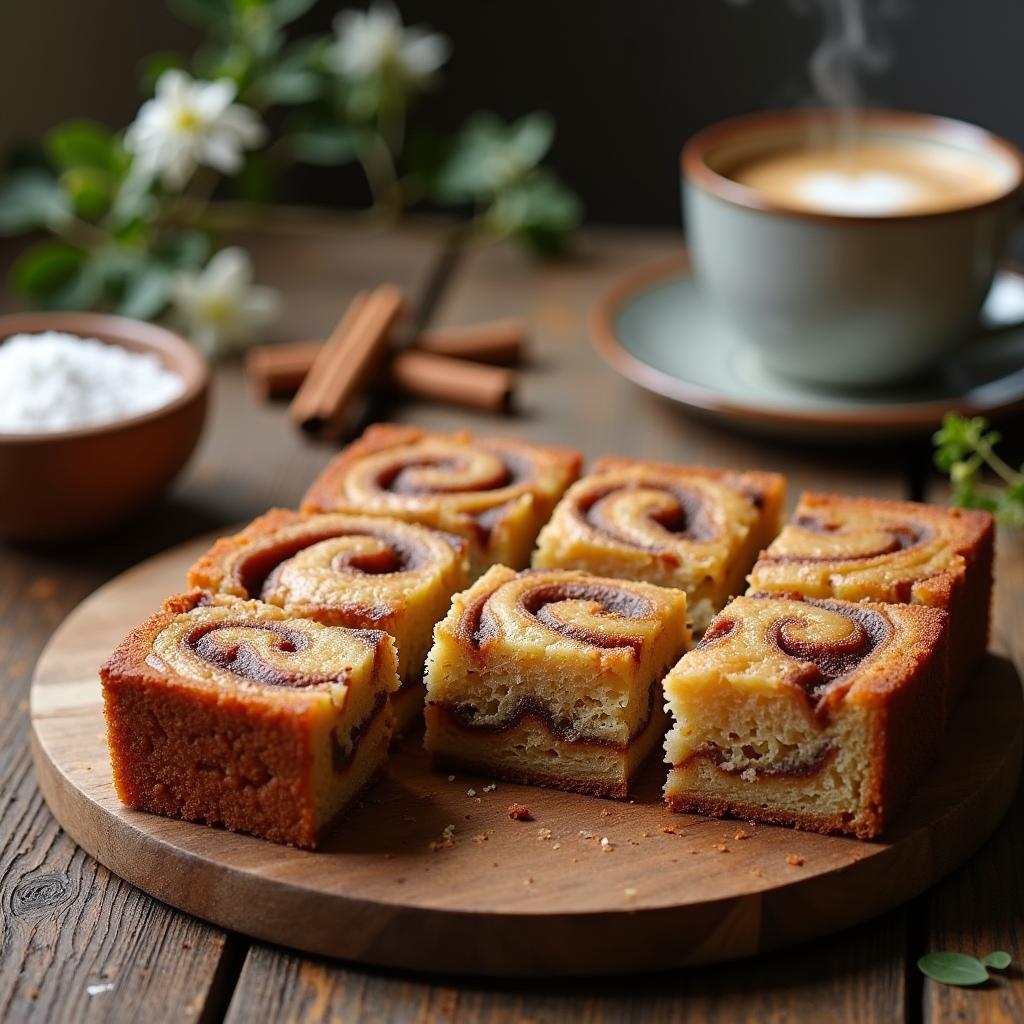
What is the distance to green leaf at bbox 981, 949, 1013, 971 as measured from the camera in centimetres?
218

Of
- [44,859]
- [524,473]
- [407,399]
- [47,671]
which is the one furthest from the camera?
[407,399]

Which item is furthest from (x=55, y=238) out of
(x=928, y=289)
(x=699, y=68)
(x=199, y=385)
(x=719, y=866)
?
(x=719, y=866)

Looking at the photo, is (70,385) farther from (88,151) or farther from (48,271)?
(88,151)

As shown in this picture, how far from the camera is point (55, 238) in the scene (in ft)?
16.4

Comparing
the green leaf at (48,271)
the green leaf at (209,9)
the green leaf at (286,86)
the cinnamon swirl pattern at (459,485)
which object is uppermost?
the green leaf at (209,9)

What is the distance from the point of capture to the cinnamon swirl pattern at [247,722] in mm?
2268

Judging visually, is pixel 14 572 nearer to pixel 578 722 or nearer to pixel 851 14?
pixel 578 722

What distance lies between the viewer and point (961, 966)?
217 centimetres

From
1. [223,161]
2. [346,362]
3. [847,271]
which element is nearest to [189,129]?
[223,161]

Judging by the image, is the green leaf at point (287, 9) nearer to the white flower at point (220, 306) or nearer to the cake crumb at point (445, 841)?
the white flower at point (220, 306)

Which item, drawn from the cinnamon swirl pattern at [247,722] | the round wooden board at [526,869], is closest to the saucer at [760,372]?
the round wooden board at [526,869]

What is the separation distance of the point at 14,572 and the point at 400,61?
7.23ft

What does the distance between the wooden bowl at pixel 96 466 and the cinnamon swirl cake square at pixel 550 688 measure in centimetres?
102

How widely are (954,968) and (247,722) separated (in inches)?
40.6
